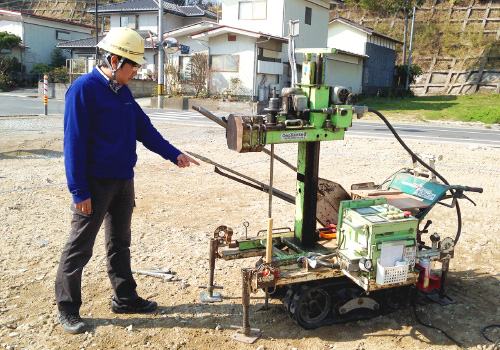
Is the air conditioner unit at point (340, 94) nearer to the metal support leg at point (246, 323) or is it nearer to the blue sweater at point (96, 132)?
the metal support leg at point (246, 323)

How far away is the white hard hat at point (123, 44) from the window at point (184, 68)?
23.6 m

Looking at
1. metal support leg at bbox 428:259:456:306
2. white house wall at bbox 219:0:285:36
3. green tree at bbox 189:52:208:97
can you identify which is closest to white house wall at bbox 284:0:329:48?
white house wall at bbox 219:0:285:36

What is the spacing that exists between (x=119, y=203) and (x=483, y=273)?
3.41 m

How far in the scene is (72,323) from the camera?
11.0ft

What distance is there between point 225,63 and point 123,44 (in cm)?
2245

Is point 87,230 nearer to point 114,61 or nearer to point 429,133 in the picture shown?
point 114,61

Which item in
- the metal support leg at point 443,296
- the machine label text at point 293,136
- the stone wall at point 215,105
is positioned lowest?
the metal support leg at point 443,296

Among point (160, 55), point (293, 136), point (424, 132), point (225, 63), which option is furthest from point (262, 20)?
point (293, 136)

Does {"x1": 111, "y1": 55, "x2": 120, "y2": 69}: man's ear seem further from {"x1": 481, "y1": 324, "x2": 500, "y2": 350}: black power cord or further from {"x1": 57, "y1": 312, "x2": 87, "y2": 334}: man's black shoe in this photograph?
{"x1": 481, "y1": 324, "x2": 500, "y2": 350}: black power cord

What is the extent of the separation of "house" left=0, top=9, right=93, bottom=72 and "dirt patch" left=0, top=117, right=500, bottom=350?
32.1 meters

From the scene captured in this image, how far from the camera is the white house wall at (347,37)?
2969 cm

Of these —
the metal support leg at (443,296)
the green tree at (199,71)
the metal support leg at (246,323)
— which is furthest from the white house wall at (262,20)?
the metal support leg at (246,323)

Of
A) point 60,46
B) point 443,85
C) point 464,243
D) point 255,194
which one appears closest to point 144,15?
point 60,46

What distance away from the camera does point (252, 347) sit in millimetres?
3236
